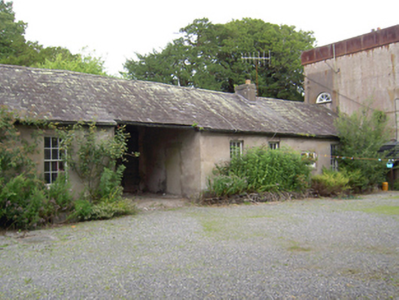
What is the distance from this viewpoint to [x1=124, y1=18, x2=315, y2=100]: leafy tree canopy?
3609 centimetres

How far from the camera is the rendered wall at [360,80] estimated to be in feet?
74.0

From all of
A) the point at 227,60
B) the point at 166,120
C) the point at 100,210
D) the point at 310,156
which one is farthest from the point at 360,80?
the point at 100,210

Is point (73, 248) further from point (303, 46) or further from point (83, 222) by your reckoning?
point (303, 46)

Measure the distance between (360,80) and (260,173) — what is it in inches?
508

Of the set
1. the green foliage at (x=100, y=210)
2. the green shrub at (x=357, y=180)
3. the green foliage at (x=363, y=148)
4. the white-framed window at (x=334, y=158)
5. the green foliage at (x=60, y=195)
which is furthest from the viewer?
the white-framed window at (x=334, y=158)

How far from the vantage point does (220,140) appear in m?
16.4

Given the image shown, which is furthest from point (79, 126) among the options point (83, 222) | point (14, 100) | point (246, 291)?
point (246, 291)

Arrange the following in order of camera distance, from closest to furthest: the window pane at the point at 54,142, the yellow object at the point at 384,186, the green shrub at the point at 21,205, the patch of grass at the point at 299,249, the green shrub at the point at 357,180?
the patch of grass at the point at 299,249
the green shrub at the point at 21,205
the window pane at the point at 54,142
the green shrub at the point at 357,180
the yellow object at the point at 384,186

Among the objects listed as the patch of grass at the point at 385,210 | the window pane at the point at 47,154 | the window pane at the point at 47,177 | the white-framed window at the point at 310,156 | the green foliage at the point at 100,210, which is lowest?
the patch of grass at the point at 385,210

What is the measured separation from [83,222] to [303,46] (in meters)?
34.0

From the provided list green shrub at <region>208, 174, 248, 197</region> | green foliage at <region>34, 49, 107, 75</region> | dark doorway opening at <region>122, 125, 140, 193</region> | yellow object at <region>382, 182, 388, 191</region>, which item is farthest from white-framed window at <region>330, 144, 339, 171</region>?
green foliage at <region>34, 49, 107, 75</region>

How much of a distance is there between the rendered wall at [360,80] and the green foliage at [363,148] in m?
2.66

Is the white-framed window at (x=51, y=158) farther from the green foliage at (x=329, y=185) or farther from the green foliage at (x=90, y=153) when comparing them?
the green foliage at (x=329, y=185)

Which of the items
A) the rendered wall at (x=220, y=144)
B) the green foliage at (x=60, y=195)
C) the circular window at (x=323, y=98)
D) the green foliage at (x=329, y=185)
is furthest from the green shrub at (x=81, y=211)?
the circular window at (x=323, y=98)
